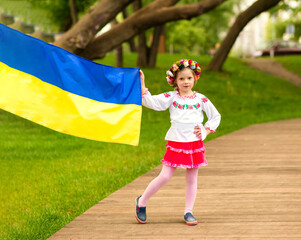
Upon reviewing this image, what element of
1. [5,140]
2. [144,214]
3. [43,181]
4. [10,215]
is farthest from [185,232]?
[5,140]

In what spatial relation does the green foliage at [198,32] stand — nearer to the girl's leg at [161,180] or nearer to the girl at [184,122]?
the girl at [184,122]

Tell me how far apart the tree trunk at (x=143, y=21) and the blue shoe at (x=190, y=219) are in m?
8.26

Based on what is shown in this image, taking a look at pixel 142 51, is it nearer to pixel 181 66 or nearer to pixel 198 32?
pixel 181 66

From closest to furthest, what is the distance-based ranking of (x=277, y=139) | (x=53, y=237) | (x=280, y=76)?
(x=53, y=237) → (x=277, y=139) → (x=280, y=76)

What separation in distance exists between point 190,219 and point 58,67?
1891mm

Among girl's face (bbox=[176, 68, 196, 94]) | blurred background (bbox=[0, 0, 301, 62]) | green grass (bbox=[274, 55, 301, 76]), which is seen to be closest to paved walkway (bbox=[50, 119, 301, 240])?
girl's face (bbox=[176, 68, 196, 94])

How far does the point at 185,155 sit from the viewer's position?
4.97 meters

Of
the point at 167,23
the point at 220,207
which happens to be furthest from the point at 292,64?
→ the point at 220,207

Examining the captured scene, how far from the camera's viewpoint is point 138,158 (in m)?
9.41

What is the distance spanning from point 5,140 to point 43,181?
4146 mm

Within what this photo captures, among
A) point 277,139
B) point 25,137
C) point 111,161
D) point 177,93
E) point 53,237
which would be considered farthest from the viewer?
point 25,137

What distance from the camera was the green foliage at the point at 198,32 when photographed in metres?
44.9

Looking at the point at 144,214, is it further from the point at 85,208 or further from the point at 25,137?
the point at 25,137

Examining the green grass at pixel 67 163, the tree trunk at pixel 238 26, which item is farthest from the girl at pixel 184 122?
the tree trunk at pixel 238 26
